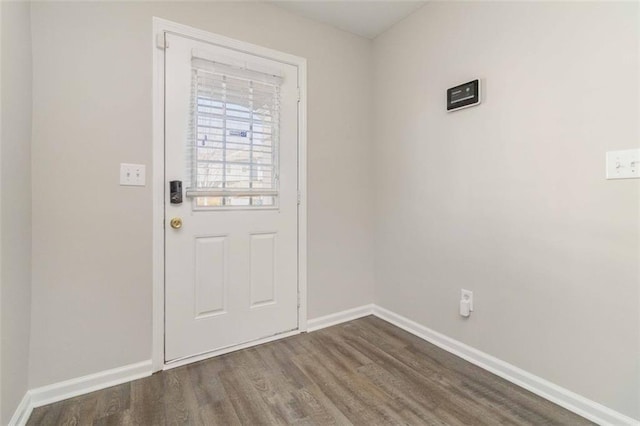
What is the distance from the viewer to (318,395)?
5.26 feet

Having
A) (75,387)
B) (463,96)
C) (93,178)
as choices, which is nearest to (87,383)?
(75,387)

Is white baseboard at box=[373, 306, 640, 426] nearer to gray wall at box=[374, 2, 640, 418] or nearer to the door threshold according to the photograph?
gray wall at box=[374, 2, 640, 418]

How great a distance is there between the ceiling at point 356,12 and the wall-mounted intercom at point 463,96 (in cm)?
77

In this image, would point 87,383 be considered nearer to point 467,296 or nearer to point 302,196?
point 302,196

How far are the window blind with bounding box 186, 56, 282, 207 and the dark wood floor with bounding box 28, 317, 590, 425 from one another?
105cm

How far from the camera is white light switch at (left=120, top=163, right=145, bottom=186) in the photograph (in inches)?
67.2

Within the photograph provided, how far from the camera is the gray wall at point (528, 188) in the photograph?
53.1 inches

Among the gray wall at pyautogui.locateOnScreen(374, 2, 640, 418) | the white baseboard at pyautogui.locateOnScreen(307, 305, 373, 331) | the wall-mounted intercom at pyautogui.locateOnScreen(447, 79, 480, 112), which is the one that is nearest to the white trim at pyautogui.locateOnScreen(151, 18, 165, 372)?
the white baseboard at pyautogui.locateOnScreen(307, 305, 373, 331)

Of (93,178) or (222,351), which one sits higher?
(93,178)

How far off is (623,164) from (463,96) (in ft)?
Answer: 2.96

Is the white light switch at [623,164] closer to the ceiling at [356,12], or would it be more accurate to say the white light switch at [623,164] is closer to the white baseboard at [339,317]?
the ceiling at [356,12]

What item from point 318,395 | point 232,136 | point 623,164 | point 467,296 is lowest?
point 318,395

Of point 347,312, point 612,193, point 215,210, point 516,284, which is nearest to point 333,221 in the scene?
point 347,312

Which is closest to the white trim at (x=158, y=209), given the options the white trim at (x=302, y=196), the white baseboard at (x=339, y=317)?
the white trim at (x=302, y=196)
